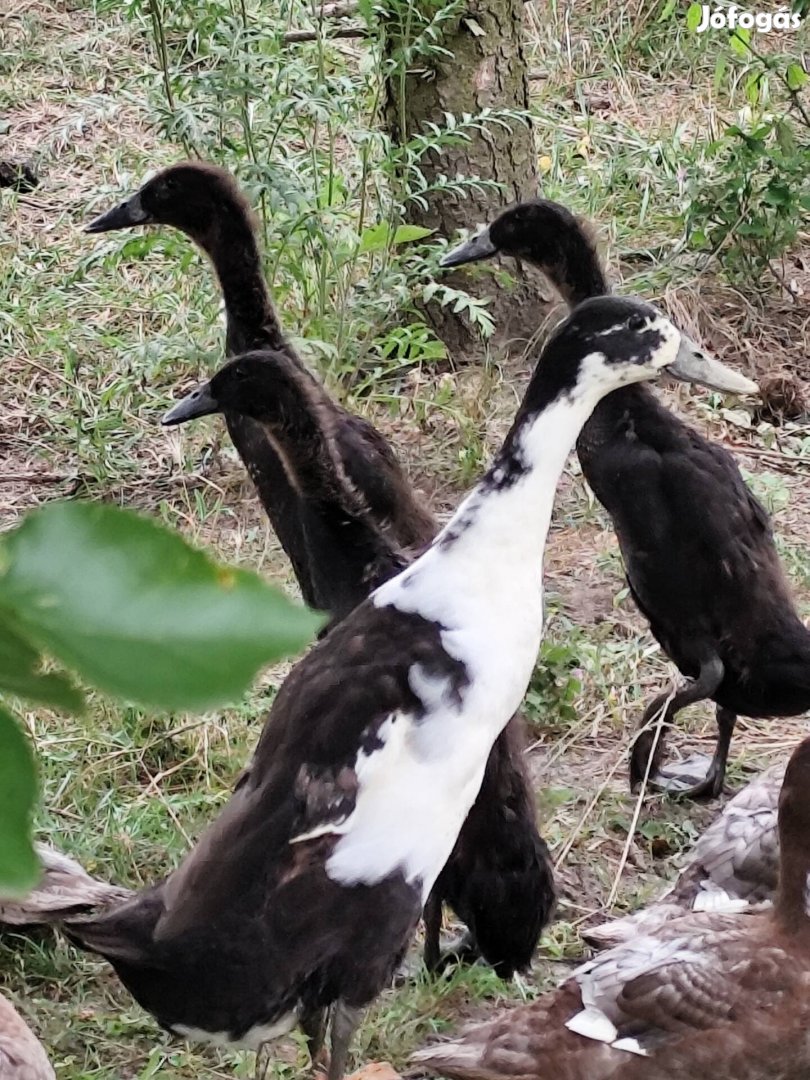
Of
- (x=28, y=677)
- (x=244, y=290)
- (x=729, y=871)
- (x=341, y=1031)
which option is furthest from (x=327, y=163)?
(x=28, y=677)

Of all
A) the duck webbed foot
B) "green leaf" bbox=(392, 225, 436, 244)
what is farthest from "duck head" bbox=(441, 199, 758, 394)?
the duck webbed foot

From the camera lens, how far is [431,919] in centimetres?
283

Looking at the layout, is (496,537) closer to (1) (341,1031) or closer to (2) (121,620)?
(1) (341,1031)

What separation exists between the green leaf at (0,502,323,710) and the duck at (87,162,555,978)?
1795 millimetres

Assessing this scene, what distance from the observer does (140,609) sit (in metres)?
0.42

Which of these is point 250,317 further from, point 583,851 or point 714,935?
point 714,935

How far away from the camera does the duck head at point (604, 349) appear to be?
2.45m

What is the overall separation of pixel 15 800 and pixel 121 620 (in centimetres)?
7

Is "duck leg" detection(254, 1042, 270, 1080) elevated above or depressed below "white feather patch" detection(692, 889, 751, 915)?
below

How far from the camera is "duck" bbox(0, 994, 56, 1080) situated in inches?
87.4

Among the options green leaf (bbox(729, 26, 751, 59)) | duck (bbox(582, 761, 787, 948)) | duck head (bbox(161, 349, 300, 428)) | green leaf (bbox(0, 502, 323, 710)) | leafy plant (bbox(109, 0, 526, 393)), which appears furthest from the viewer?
green leaf (bbox(729, 26, 751, 59))

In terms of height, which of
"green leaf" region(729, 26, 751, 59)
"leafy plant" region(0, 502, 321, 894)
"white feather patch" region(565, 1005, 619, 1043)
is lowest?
"white feather patch" region(565, 1005, 619, 1043)

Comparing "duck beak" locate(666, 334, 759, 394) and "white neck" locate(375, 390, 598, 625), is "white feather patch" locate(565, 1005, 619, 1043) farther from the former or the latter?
"duck beak" locate(666, 334, 759, 394)

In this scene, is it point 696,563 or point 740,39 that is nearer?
point 696,563
